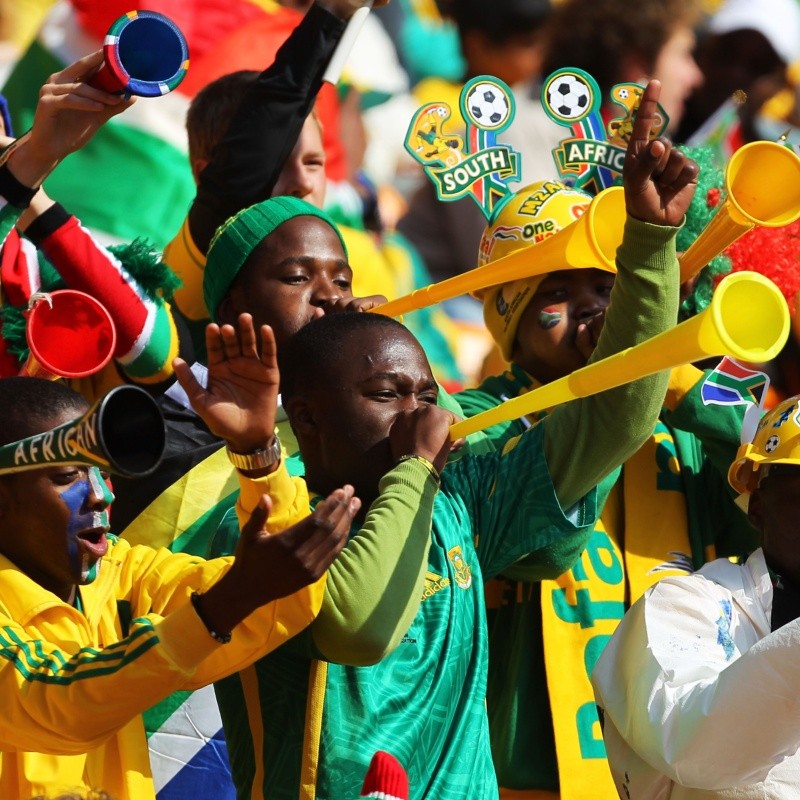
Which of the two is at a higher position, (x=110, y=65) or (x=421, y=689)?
(x=110, y=65)

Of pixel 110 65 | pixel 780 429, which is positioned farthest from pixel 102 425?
pixel 780 429

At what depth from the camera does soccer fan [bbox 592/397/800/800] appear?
2.91 meters

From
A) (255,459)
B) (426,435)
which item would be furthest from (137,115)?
(255,459)

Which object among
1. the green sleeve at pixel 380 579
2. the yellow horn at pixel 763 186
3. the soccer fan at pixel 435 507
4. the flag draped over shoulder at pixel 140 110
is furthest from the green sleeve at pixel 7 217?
the flag draped over shoulder at pixel 140 110

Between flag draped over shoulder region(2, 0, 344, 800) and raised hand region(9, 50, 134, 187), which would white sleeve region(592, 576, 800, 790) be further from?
flag draped over shoulder region(2, 0, 344, 800)

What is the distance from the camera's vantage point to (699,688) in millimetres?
2996

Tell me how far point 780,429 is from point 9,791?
5.24ft

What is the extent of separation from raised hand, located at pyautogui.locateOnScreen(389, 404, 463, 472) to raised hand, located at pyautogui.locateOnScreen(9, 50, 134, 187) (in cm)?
86

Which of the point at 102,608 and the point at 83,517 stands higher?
the point at 83,517

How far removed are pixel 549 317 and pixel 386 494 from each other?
1.16 meters

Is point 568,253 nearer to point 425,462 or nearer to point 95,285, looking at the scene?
point 425,462

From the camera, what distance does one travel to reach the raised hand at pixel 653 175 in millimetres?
3090

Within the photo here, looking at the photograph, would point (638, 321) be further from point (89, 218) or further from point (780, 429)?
point (89, 218)

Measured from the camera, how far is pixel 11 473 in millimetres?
2834
